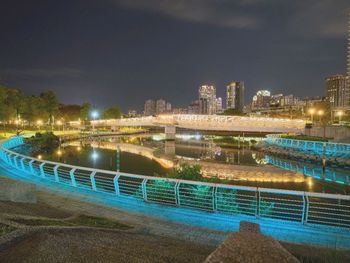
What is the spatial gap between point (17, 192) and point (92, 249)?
7.50 metres

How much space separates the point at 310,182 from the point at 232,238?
110 ft

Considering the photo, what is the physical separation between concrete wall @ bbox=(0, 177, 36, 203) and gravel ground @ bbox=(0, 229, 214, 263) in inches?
244

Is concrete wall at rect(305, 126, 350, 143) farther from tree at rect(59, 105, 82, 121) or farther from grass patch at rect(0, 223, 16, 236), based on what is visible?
tree at rect(59, 105, 82, 121)

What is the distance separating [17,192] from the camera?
1251cm

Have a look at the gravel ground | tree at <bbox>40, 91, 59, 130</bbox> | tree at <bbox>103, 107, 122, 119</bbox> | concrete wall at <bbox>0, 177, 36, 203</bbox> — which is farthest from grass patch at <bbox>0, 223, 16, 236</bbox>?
tree at <bbox>103, 107, 122, 119</bbox>

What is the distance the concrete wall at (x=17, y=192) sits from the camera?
12.3 m

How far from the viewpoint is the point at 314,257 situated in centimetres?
705

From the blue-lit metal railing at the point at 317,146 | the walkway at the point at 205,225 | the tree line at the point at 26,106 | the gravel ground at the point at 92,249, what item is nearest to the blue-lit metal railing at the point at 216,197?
the walkway at the point at 205,225

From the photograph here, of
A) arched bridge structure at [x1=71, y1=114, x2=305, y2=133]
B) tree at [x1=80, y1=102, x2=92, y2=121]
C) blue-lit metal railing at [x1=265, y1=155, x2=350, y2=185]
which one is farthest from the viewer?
tree at [x1=80, y1=102, x2=92, y2=121]

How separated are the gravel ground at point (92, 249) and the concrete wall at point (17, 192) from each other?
6.19 metres

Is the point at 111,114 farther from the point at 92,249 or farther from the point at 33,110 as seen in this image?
the point at 92,249

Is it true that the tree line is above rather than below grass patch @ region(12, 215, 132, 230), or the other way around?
above

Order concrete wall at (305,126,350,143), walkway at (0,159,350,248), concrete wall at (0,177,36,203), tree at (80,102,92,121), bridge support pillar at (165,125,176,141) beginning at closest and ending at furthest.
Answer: walkway at (0,159,350,248), concrete wall at (0,177,36,203), concrete wall at (305,126,350,143), bridge support pillar at (165,125,176,141), tree at (80,102,92,121)

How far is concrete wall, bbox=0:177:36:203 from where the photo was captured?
40.4 feet
